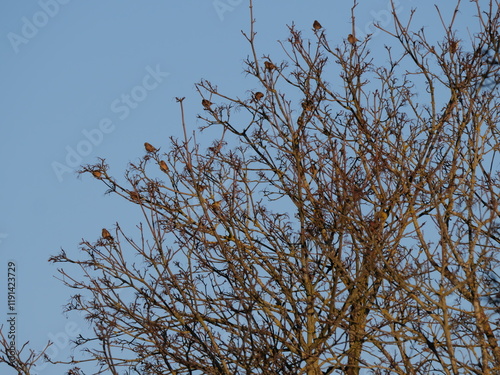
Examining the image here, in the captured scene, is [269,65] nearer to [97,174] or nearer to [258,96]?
[258,96]

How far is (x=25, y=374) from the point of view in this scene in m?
7.27

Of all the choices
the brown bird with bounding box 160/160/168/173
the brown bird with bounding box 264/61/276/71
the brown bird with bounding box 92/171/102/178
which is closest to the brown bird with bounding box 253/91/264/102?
the brown bird with bounding box 264/61/276/71

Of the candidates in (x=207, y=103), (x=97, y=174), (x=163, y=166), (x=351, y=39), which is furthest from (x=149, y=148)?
(x=351, y=39)

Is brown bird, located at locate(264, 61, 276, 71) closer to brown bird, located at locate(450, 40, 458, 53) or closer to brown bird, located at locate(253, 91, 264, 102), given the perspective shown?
brown bird, located at locate(253, 91, 264, 102)

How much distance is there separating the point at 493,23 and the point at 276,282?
9.93 feet

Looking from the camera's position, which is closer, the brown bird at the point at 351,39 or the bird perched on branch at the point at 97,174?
the bird perched on branch at the point at 97,174

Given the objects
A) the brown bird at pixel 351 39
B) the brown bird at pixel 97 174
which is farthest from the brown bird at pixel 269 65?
the brown bird at pixel 97 174

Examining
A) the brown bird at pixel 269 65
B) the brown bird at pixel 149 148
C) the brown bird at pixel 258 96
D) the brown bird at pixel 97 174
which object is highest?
the brown bird at pixel 269 65

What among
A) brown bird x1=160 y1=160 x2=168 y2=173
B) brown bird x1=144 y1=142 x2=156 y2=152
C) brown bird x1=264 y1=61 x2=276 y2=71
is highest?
brown bird x1=264 y1=61 x2=276 y2=71

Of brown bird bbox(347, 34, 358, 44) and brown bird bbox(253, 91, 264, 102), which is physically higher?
brown bird bbox(347, 34, 358, 44)

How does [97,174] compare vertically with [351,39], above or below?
below

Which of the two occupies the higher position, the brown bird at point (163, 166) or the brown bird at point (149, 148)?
the brown bird at point (149, 148)

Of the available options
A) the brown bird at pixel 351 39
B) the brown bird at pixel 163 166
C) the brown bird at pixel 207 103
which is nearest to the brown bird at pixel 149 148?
the brown bird at pixel 163 166

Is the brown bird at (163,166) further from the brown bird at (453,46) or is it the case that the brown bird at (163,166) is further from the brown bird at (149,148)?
the brown bird at (453,46)
